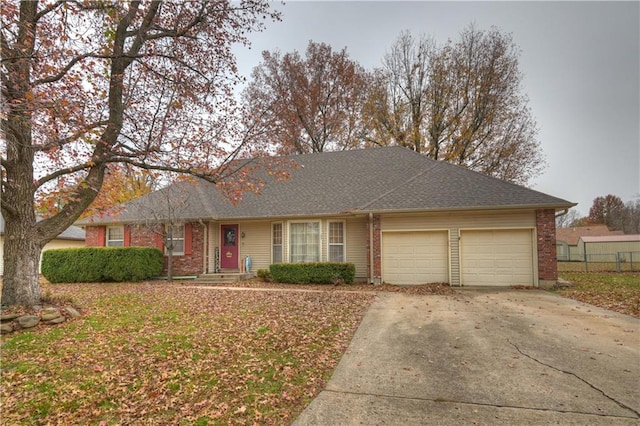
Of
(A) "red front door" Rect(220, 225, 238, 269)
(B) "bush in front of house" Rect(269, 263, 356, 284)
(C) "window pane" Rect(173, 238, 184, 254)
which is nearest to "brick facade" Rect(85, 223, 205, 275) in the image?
(C) "window pane" Rect(173, 238, 184, 254)

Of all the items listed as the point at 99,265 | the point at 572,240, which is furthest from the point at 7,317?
the point at 572,240

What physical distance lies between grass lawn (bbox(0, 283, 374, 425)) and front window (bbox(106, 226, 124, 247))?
879 centimetres

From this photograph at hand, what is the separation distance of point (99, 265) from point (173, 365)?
1164 cm

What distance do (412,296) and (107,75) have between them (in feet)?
31.4

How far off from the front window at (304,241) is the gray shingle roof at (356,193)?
0.70m

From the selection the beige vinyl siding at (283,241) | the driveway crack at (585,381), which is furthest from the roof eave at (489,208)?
the driveway crack at (585,381)

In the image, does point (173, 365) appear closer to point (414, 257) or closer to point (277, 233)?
point (414, 257)

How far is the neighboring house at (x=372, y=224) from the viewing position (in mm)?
11281

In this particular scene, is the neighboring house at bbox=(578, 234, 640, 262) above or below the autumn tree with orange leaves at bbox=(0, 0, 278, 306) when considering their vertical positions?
below

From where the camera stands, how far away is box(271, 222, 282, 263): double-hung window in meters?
14.3

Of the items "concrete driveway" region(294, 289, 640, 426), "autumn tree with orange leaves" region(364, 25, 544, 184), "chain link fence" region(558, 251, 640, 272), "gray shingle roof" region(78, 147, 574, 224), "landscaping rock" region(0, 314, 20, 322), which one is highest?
"autumn tree with orange leaves" region(364, 25, 544, 184)

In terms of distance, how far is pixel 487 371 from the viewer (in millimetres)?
4379

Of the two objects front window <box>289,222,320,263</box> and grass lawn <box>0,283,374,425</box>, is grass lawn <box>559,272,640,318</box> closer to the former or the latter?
grass lawn <box>0,283,374,425</box>

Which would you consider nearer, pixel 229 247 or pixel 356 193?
pixel 356 193
